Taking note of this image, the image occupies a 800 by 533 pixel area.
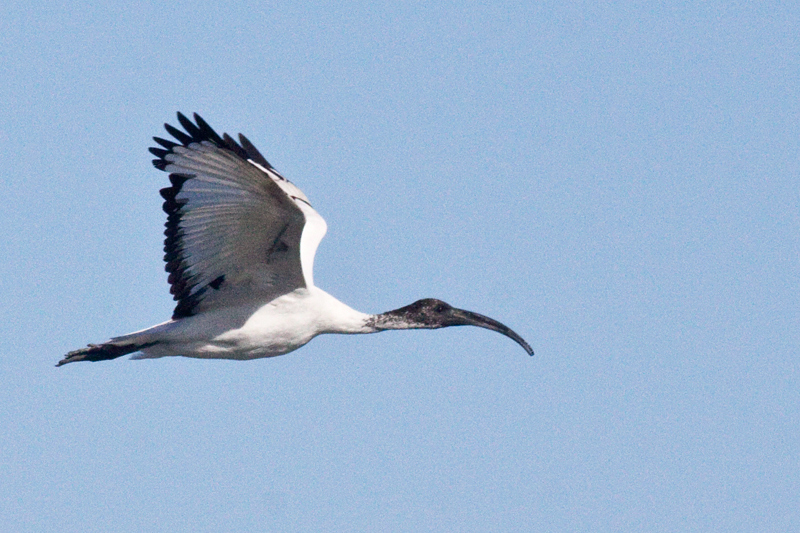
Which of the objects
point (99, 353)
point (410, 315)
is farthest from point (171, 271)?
Answer: point (410, 315)

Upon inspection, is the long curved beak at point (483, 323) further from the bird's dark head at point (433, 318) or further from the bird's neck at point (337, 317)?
the bird's neck at point (337, 317)

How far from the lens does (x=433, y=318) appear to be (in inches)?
523

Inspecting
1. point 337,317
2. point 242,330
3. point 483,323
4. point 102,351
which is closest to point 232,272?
point 242,330

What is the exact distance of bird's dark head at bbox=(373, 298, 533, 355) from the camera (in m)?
13.0

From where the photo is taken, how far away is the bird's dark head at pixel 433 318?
12961 mm

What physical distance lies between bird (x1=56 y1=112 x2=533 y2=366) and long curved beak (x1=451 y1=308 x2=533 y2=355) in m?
0.24

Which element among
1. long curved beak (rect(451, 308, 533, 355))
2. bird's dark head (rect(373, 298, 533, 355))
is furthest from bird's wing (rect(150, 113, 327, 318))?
long curved beak (rect(451, 308, 533, 355))

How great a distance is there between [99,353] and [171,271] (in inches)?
48.2

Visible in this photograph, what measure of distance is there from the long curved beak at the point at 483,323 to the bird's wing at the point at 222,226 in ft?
5.97

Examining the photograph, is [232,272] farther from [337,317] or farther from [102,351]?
[102,351]

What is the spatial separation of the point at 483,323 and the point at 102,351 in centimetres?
412

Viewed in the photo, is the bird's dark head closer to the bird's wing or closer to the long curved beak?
the long curved beak

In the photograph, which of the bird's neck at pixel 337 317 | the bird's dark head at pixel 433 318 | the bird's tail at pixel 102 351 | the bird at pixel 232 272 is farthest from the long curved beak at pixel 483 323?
the bird's tail at pixel 102 351

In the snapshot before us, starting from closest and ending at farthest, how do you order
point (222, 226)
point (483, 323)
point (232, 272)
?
point (222, 226)
point (232, 272)
point (483, 323)
